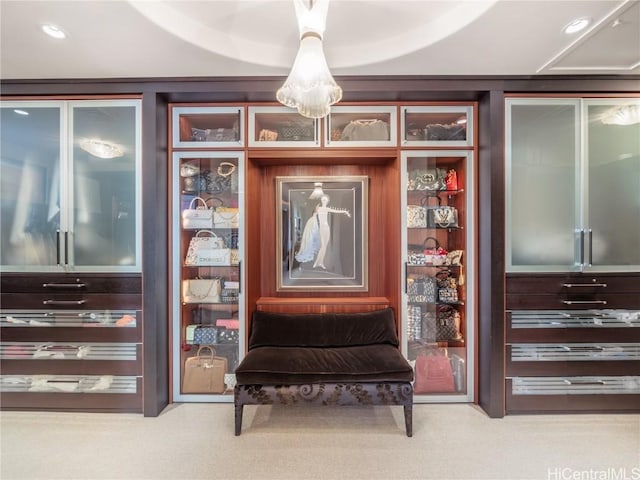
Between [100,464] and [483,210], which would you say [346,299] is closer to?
[483,210]

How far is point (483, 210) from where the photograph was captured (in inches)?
92.3

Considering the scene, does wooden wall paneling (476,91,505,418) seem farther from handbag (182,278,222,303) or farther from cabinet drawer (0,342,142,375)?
cabinet drawer (0,342,142,375)

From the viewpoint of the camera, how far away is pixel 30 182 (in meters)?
2.33

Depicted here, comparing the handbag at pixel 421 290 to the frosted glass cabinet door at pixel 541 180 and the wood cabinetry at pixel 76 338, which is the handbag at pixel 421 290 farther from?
the wood cabinetry at pixel 76 338

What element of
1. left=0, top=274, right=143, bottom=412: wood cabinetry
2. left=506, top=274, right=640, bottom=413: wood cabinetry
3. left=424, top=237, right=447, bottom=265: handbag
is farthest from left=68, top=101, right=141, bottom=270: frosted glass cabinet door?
left=506, top=274, right=640, bottom=413: wood cabinetry

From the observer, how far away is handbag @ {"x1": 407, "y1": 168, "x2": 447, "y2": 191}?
257 cm

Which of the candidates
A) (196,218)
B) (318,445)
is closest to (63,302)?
(196,218)

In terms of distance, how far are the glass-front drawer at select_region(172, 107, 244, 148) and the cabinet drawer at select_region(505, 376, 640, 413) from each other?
3.02 metres

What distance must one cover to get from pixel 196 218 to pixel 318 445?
6.57 ft

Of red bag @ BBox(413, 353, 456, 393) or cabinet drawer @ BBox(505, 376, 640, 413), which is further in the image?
red bag @ BBox(413, 353, 456, 393)

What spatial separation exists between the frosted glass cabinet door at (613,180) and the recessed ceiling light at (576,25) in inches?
31.3

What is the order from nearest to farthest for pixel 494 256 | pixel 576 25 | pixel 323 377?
1. pixel 576 25
2. pixel 323 377
3. pixel 494 256

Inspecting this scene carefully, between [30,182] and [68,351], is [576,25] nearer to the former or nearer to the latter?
[30,182]

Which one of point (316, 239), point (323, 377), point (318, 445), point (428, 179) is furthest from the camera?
point (316, 239)
